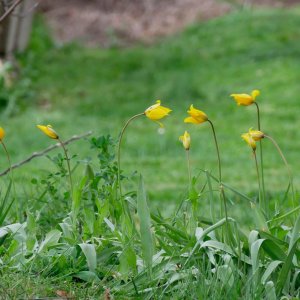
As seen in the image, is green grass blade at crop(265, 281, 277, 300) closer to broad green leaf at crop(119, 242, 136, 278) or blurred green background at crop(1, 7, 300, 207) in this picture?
broad green leaf at crop(119, 242, 136, 278)

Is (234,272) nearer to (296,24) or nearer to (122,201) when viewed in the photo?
(122,201)

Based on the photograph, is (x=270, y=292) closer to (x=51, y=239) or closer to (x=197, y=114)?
Result: (x=197, y=114)

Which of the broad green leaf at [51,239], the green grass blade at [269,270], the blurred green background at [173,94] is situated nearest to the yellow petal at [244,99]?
the green grass blade at [269,270]

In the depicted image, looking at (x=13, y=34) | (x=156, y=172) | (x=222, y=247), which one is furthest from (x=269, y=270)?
(x=13, y=34)

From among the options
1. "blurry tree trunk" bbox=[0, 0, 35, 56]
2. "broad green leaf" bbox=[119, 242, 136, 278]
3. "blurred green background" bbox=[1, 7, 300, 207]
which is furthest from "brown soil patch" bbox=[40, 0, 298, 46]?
"broad green leaf" bbox=[119, 242, 136, 278]

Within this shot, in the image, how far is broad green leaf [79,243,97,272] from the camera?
3.45 meters

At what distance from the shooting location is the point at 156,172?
7.70 metres

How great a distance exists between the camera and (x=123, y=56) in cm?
1278

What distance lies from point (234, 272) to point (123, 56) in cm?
965

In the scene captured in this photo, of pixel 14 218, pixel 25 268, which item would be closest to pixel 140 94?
pixel 14 218

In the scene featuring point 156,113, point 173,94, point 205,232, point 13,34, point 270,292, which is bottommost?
point 173,94

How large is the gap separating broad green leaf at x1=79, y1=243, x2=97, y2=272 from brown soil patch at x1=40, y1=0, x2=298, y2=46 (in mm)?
10606

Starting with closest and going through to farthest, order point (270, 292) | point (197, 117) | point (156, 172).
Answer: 1. point (270, 292)
2. point (197, 117)
3. point (156, 172)

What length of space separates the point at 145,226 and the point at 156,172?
4.19 metres
